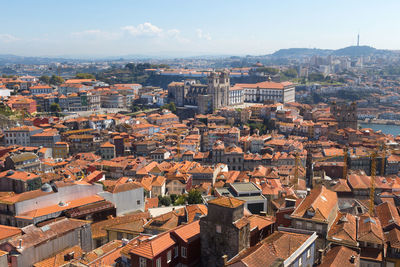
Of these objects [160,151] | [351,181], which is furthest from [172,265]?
[160,151]

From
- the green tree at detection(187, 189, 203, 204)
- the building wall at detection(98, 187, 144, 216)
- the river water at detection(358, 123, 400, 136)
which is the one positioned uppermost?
the building wall at detection(98, 187, 144, 216)

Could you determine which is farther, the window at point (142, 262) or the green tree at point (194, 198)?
the green tree at point (194, 198)

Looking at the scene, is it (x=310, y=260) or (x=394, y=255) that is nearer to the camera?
(x=310, y=260)

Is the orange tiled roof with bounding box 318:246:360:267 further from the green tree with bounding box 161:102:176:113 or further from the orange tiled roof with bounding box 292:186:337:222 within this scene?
the green tree with bounding box 161:102:176:113

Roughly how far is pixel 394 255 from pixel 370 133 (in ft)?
95.7

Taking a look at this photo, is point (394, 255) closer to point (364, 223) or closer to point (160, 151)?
point (364, 223)

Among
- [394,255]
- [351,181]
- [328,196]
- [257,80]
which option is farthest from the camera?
[257,80]

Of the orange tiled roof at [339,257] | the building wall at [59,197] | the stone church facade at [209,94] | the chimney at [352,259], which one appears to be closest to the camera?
the orange tiled roof at [339,257]

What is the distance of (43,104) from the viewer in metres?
43.2

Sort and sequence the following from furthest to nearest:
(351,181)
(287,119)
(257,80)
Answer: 1. (257,80)
2. (287,119)
3. (351,181)

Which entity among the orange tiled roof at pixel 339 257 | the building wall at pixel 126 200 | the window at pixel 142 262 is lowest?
the building wall at pixel 126 200

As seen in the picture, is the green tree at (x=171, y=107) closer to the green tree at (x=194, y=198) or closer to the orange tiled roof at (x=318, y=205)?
the green tree at (x=194, y=198)

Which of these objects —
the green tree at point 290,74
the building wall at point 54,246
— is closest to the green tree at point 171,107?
the building wall at point 54,246

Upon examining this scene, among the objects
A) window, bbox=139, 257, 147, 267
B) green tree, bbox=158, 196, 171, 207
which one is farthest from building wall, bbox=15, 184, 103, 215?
window, bbox=139, 257, 147, 267
